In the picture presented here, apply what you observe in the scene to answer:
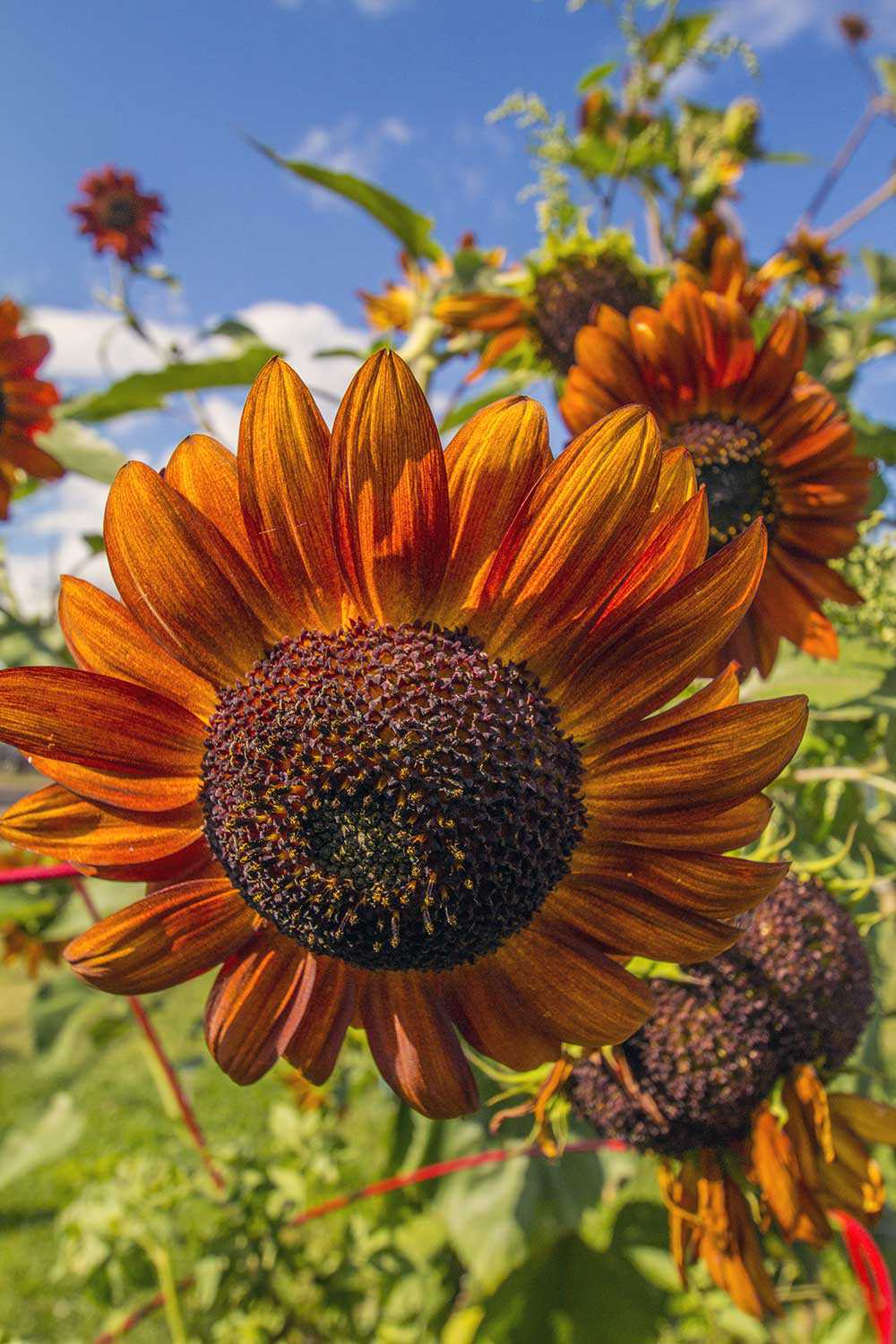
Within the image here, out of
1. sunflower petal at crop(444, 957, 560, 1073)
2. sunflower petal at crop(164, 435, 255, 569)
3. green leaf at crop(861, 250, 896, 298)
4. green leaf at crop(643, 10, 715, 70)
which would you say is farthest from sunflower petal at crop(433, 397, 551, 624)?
green leaf at crop(861, 250, 896, 298)

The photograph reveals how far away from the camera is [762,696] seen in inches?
37.9

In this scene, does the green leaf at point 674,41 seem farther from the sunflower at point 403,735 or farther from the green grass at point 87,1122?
the green grass at point 87,1122

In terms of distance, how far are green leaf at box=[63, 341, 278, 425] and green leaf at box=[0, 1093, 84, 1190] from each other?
1122 mm

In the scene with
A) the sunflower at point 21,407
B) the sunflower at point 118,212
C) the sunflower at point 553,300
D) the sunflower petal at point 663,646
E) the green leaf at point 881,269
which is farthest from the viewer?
the sunflower at point 118,212

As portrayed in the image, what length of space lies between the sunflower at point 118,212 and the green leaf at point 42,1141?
90.7 inches

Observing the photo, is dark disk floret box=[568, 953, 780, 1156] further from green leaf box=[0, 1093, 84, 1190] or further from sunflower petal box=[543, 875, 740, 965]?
green leaf box=[0, 1093, 84, 1190]

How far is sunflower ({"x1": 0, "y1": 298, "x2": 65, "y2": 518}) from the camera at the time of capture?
1.48 metres

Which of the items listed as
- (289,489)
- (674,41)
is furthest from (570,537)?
(674,41)

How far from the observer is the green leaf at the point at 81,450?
1.34 m

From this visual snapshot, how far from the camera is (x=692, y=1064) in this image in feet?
2.61


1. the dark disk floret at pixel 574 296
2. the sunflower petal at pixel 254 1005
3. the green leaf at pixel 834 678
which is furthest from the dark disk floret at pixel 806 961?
the dark disk floret at pixel 574 296

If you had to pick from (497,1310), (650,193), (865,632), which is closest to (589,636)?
(865,632)

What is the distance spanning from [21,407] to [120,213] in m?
1.96

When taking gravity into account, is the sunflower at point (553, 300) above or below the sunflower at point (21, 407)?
below
